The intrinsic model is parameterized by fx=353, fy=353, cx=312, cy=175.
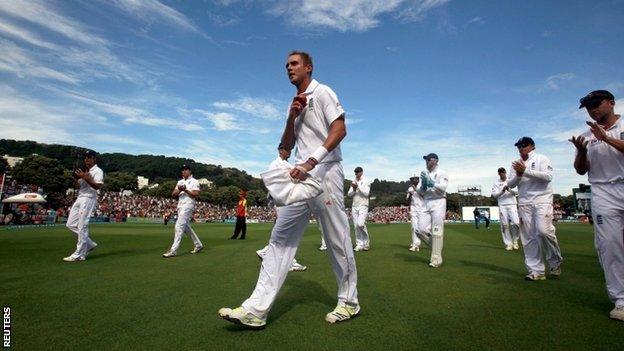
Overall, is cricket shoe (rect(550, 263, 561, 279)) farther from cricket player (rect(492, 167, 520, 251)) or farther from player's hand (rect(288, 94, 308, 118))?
player's hand (rect(288, 94, 308, 118))

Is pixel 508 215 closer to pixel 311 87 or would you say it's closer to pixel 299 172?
pixel 311 87

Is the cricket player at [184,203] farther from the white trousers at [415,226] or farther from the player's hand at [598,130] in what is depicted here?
the player's hand at [598,130]

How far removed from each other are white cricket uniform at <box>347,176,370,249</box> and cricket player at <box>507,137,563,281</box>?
18.0ft

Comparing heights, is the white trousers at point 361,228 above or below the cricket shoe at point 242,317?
above

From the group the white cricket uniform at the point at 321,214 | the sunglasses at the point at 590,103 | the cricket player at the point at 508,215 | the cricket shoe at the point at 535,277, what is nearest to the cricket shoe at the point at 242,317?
the white cricket uniform at the point at 321,214

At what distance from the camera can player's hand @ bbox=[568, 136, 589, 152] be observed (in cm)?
437

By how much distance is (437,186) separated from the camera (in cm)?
845

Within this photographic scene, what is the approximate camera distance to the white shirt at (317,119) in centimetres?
392

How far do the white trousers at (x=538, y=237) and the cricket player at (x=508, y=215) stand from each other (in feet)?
18.8

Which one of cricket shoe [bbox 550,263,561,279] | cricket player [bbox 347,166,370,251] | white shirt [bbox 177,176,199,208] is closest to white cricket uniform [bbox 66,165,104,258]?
white shirt [bbox 177,176,199,208]

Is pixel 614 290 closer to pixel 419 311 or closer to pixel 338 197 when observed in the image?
pixel 419 311

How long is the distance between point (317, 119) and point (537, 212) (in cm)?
514

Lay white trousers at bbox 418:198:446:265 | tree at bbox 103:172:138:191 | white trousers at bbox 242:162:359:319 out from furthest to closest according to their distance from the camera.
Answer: tree at bbox 103:172:138:191 < white trousers at bbox 418:198:446:265 < white trousers at bbox 242:162:359:319

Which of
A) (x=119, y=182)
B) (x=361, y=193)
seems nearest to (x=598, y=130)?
(x=361, y=193)
